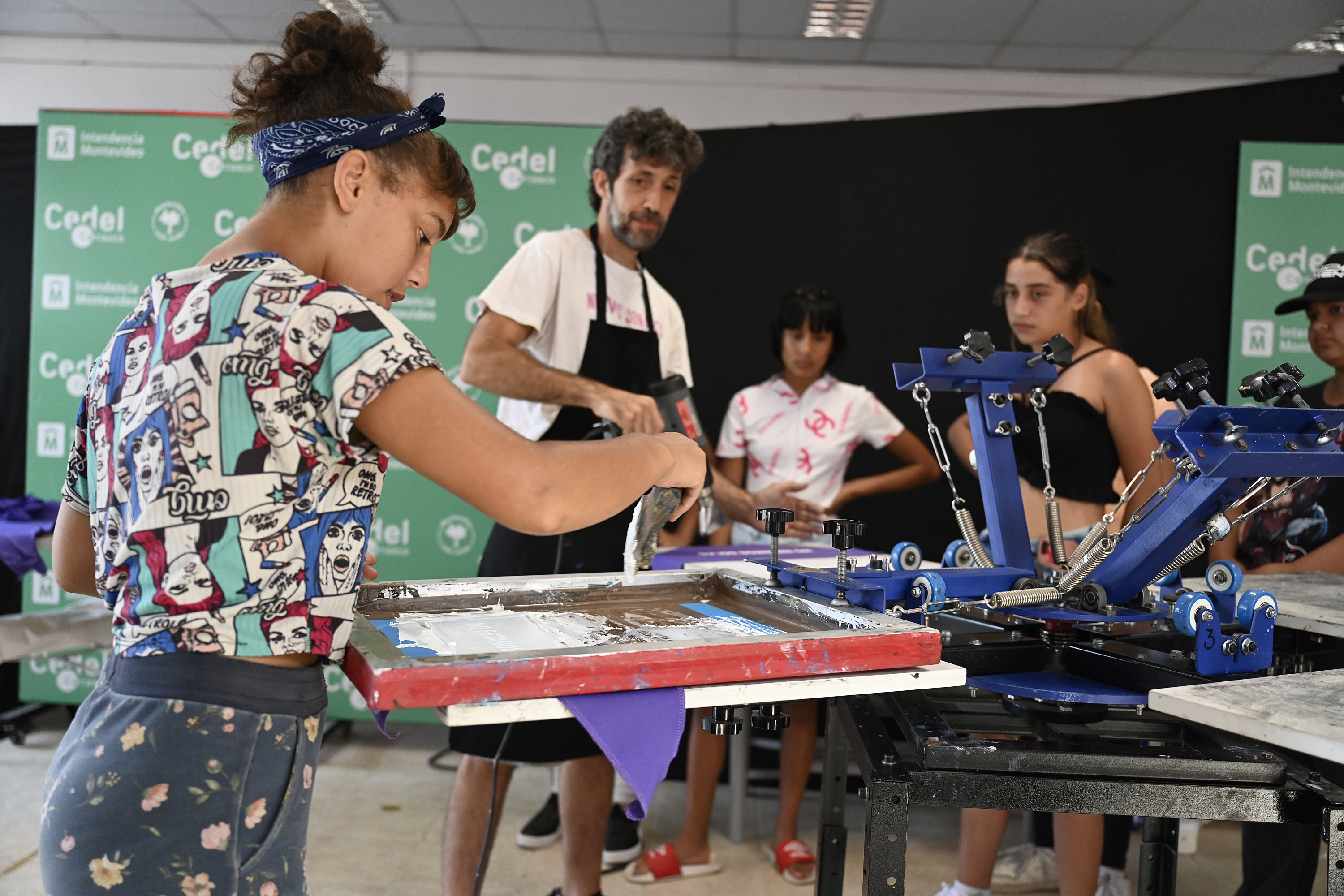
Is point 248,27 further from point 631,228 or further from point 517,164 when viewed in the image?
point 631,228

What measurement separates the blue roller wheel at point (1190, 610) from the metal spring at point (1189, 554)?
0.12m

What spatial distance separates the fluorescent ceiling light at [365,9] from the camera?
496 cm

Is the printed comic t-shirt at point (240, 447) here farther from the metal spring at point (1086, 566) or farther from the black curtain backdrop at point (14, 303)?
the black curtain backdrop at point (14, 303)

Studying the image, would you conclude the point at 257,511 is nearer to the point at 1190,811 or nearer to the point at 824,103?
the point at 1190,811

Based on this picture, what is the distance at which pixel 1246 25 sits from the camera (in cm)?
492

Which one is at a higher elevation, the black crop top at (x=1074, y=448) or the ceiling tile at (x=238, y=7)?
the ceiling tile at (x=238, y=7)

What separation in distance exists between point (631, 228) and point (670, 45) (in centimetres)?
340

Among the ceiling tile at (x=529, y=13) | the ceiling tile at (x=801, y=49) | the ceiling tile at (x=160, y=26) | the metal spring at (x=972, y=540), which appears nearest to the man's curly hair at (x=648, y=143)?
the metal spring at (x=972, y=540)

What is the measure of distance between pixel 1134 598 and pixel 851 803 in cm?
217

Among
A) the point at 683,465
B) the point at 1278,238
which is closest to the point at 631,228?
the point at 683,465

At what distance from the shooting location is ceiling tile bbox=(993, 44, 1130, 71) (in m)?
5.32

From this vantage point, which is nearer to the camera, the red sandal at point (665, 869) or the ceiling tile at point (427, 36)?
the red sandal at point (665, 869)

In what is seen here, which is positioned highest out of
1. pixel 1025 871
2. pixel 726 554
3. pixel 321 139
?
pixel 321 139

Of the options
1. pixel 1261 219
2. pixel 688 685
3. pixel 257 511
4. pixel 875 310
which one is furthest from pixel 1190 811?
pixel 1261 219
